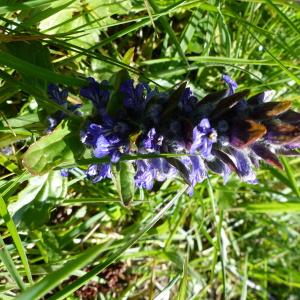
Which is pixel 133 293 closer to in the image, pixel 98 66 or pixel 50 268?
pixel 50 268

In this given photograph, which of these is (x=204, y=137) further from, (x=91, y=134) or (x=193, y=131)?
(x=91, y=134)

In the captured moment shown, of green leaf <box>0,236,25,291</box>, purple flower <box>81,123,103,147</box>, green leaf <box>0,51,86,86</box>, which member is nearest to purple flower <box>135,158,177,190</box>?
purple flower <box>81,123,103,147</box>

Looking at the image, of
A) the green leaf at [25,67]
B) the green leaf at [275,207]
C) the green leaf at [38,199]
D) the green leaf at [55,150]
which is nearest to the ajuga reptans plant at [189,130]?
the green leaf at [55,150]

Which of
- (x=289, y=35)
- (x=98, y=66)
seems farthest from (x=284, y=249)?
(x=98, y=66)

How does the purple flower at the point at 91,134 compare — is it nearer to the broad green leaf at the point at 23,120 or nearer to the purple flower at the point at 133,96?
the purple flower at the point at 133,96

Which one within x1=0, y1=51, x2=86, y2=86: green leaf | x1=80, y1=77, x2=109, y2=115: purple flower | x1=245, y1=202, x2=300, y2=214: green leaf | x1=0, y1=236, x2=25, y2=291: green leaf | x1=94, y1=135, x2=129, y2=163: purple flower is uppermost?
x1=0, y1=51, x2=86, y2=86: green leaf

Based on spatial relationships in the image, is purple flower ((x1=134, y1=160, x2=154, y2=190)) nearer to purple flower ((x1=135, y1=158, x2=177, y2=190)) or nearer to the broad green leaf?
purple flower ((x1=135, y1=158, x2=177, y2=190))

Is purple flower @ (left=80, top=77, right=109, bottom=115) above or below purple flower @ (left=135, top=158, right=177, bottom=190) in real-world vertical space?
above
